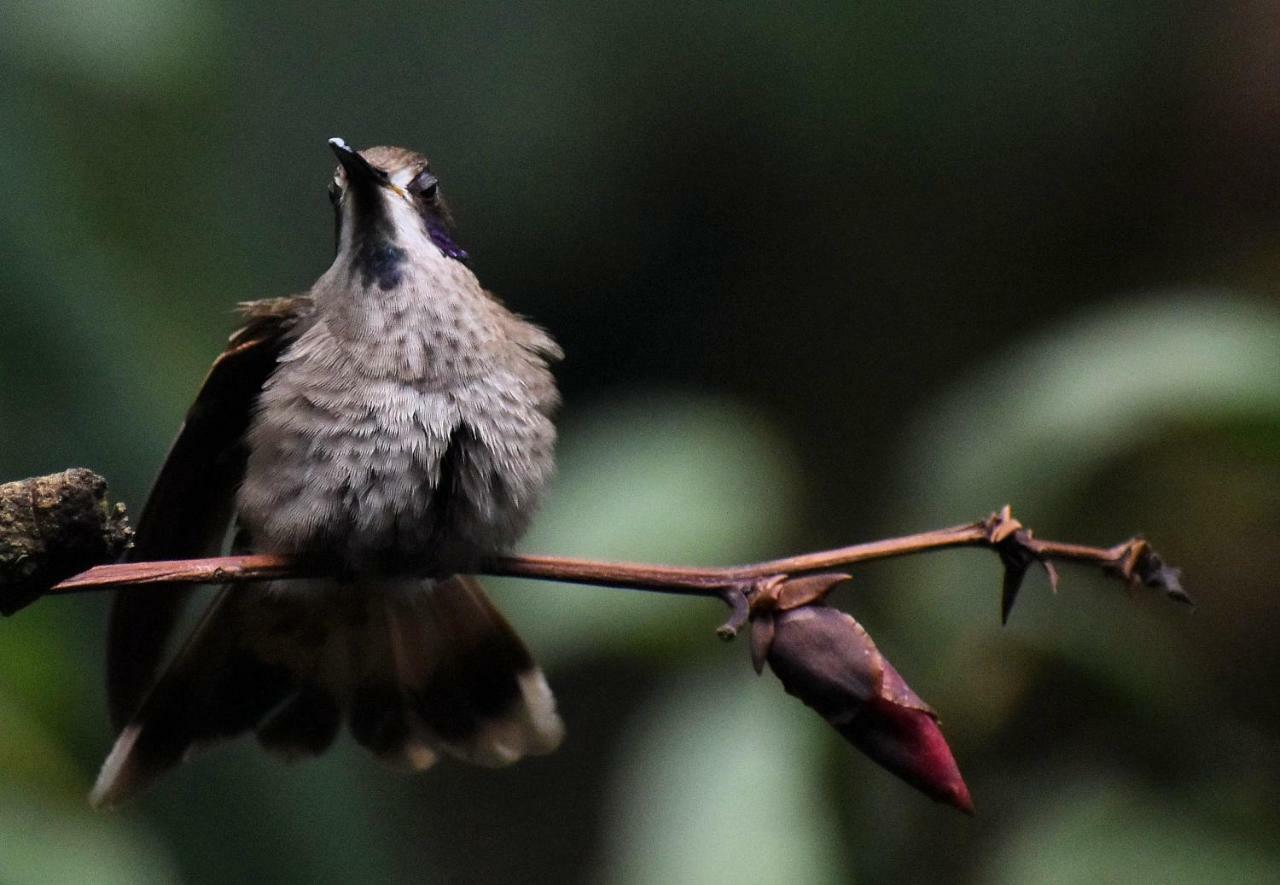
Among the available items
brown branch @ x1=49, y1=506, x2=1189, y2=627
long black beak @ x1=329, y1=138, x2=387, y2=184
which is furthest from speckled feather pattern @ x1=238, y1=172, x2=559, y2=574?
brown branch @ x1=49, y1=506, x2=1189, y2=627

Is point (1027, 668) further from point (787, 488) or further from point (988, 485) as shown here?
point (787, 488)

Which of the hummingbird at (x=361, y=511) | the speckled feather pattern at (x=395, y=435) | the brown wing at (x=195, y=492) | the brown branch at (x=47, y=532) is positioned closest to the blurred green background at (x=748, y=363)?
the hummingbird at (x=361, y=511)

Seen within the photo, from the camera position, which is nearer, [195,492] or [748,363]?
[195,492]

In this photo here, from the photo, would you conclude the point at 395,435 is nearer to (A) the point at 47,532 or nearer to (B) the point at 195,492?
(B) the point at 195,492

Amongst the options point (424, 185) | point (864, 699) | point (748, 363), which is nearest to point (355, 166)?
point (424, 185)

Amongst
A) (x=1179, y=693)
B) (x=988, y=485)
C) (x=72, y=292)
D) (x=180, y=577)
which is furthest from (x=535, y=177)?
(x=180, y=577)

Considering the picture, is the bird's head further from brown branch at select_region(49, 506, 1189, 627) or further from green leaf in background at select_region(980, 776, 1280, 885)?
green leaf in background at select_region(980, 776, 1280, 885)
